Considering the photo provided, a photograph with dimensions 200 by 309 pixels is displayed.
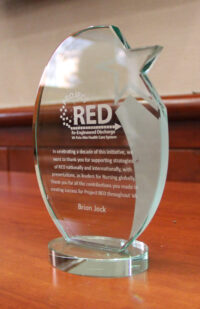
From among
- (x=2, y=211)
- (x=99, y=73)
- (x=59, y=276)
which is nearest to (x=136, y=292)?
(x=59, y=276)

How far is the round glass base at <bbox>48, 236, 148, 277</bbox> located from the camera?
0.83ft

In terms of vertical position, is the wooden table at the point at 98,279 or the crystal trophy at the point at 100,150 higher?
the crystal trophy at the point at 100,150

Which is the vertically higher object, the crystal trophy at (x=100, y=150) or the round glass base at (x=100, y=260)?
the crystal trophy at (x=100, y=150)

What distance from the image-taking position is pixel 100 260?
0.26 metres

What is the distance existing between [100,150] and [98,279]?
0.31ft

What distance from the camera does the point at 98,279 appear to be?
0.25m

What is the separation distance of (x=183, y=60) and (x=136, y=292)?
2.44 ft

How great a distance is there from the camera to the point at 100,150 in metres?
0.28

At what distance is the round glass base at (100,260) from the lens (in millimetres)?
254

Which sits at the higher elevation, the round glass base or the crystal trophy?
the crystal trophy

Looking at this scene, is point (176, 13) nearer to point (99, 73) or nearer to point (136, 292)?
point (99, 73)

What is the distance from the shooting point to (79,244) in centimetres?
30

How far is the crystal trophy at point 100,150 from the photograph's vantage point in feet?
0.85

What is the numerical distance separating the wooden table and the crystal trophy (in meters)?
0.02
